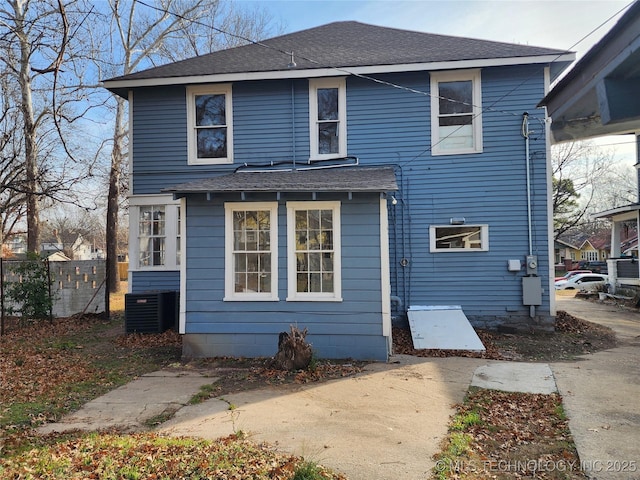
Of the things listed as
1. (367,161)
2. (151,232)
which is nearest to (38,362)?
(151,232)

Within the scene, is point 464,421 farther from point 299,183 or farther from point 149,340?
point 149,340

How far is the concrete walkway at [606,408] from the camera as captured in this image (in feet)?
12.1

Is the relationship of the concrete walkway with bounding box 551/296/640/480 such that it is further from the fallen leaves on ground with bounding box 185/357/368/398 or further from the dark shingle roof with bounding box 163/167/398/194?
the dark shingle roof with bounding box 163/167/398/194

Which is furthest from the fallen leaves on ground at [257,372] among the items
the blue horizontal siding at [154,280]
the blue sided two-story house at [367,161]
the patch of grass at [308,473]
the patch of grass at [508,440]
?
the blue horizontal siding at [154,280]

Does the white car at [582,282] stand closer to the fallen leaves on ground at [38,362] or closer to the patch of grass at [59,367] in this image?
the patch of grass at [59,367]

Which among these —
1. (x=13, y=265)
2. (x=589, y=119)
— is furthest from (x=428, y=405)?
(x=13, y=265)

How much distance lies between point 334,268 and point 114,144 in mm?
16716

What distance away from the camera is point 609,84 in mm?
3242

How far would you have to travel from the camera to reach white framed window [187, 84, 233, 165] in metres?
10.7

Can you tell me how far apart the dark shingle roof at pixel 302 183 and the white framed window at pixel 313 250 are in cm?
39

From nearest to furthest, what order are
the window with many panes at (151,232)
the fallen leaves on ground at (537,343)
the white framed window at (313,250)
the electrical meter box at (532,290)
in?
1. the white framed window at (313,250)
2. the fallen leaves on ground at (537,343)
3. the electrical meter box at (532,290)
4. the window with many panes at (151,232)

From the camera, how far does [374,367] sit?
7.07m

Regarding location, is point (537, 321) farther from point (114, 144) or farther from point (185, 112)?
point (114, 144)

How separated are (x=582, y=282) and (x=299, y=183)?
77.4ft
